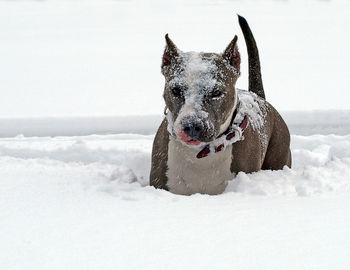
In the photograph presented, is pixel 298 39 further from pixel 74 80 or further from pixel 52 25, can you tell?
pixel 52 25

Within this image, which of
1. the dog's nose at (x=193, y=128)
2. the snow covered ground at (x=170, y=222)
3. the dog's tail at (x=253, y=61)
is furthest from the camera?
the dog's tail at (x=253, y=61)

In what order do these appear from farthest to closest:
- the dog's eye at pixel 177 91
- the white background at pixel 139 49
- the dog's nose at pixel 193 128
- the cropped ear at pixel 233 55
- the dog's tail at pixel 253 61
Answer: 1. the white background at pixel 139 49
2. the dog's tail at pixel 253 61
3. the cropped ear at pixel 233 55
4. the dog's eye at pixel 177 91
5. the dog's nose at pixel 193 128

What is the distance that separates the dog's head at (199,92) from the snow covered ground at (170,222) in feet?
1.16

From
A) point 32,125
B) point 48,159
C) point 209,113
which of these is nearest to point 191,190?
point 209,113

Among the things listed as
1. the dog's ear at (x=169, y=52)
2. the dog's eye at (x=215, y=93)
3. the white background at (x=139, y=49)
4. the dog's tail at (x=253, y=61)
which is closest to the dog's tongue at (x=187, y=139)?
the dog's eye at (x=215, y=93)

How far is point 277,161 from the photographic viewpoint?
403cm

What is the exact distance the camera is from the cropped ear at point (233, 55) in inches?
128

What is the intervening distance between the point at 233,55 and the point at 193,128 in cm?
66

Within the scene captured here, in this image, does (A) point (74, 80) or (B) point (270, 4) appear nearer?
(A) point (74, 80)

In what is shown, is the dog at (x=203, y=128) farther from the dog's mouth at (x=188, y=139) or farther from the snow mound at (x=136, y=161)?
the snow mound at (x=136, y=161)

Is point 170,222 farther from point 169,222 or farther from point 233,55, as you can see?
point 233,55

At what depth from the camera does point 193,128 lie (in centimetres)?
287

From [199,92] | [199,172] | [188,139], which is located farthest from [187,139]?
[199,172]

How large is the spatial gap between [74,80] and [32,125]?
7.73ft
